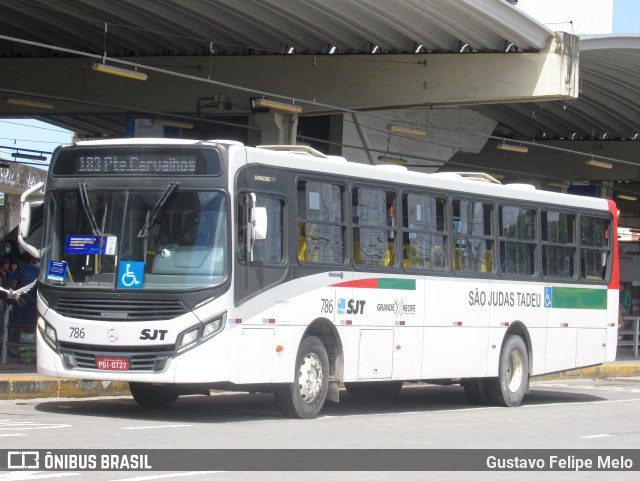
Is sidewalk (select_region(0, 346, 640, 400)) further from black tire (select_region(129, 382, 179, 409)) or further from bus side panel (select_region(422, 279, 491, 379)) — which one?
bus side panel (select_region(422, 279, 491, 379))

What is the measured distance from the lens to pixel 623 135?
4553 cm

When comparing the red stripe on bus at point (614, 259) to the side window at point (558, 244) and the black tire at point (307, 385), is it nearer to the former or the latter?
the side window at point (558, 244)

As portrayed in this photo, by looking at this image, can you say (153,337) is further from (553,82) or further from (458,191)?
(553,82)

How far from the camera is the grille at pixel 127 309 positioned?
13.7 metres

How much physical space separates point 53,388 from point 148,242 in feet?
13.1

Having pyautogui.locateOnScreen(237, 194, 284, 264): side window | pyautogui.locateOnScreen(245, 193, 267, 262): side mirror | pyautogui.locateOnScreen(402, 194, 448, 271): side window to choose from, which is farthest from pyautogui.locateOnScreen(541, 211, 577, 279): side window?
pyautogui.locateOnScreen(245, 193, 267, 262): side mirror

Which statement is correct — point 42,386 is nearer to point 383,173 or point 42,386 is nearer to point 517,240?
point 383,173

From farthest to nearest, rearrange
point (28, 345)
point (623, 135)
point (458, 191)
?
point (623, 135), point (28, 345), point (458, 191)

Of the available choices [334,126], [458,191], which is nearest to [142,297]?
[458,191]

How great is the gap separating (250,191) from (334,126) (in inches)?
843

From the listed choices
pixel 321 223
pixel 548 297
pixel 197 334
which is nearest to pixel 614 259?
pixel 548 297

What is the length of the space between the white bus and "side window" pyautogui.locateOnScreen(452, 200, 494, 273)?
0.9 inches

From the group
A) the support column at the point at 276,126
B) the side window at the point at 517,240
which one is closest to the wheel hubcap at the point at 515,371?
the side window at the point at 517,240

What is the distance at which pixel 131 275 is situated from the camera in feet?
45.4
